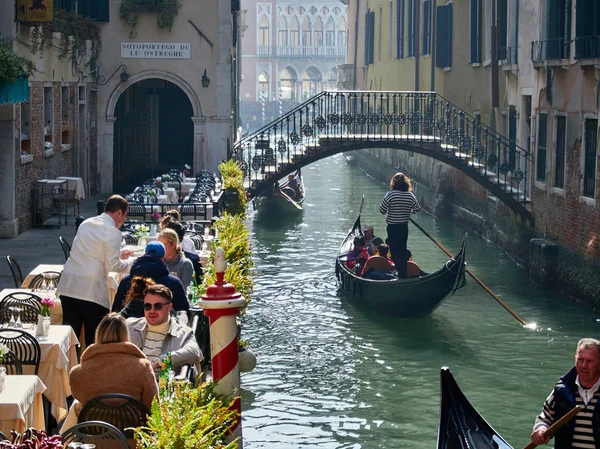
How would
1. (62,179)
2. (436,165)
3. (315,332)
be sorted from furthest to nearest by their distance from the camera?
(436,165), (62,179), (315,332)

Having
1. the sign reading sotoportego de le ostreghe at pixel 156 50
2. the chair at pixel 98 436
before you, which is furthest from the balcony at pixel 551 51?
the chair at pixel 98 436

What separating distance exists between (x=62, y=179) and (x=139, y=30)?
3.93m

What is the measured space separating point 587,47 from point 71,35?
7.32 meters

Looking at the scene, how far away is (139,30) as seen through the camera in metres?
18.3

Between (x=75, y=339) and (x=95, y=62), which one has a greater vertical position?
(x=95, y=62)

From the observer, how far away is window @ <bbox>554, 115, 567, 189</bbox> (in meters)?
14.3

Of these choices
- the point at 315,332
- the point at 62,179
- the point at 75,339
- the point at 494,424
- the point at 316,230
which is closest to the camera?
the point at 75,339

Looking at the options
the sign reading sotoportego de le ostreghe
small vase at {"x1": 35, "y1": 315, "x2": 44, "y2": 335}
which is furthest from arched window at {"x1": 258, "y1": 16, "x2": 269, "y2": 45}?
small vase at {"x1": 35, "y1": 315, "x2": 44, "y2": 335}

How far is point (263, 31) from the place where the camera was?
6312 centimetres

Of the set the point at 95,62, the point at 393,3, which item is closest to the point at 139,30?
the point at 95,62

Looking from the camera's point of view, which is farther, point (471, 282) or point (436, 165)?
point (436, 165)

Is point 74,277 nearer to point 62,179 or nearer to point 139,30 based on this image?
point 62,179

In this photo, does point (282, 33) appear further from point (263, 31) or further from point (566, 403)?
point (566, 403)

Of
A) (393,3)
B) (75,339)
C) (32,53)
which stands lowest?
(75,339)
